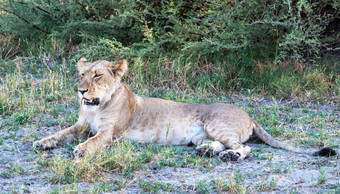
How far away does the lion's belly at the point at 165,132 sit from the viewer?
5.51 m

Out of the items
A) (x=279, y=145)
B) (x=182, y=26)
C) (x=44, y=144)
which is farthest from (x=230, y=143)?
(x=182, y=26)

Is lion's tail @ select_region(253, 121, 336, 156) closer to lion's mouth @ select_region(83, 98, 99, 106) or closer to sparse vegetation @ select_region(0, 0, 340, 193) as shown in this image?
sparse vegetation @ select_region(0, 0, 340, 193)

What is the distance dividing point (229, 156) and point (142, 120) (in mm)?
1211

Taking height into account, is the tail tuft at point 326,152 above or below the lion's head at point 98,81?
below

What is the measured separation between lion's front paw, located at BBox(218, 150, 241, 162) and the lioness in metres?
0.16

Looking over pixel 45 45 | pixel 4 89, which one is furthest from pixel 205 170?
pixel 45 45

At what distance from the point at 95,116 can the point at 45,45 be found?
13.2 feet

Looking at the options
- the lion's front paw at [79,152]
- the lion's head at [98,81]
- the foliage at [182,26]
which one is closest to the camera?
the lion's front paw at [79,152]

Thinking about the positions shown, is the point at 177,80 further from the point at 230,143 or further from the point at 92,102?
the point at 230,143

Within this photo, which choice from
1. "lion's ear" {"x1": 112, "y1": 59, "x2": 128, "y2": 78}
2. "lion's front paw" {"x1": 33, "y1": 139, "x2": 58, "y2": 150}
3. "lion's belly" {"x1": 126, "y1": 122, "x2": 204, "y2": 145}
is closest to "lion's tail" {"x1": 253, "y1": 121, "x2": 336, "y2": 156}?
"lion's belly" {"x1": 126, "y1": 122, "x2": 204, "y2": 145}

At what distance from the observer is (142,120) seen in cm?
563

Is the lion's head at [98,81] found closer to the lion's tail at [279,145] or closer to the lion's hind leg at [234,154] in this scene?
the lion's hind leg at [234,154]

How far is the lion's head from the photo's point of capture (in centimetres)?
520

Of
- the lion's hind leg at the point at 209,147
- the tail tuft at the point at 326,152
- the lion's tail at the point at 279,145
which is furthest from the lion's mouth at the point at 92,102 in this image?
the tail tuft at the point at 326,152
